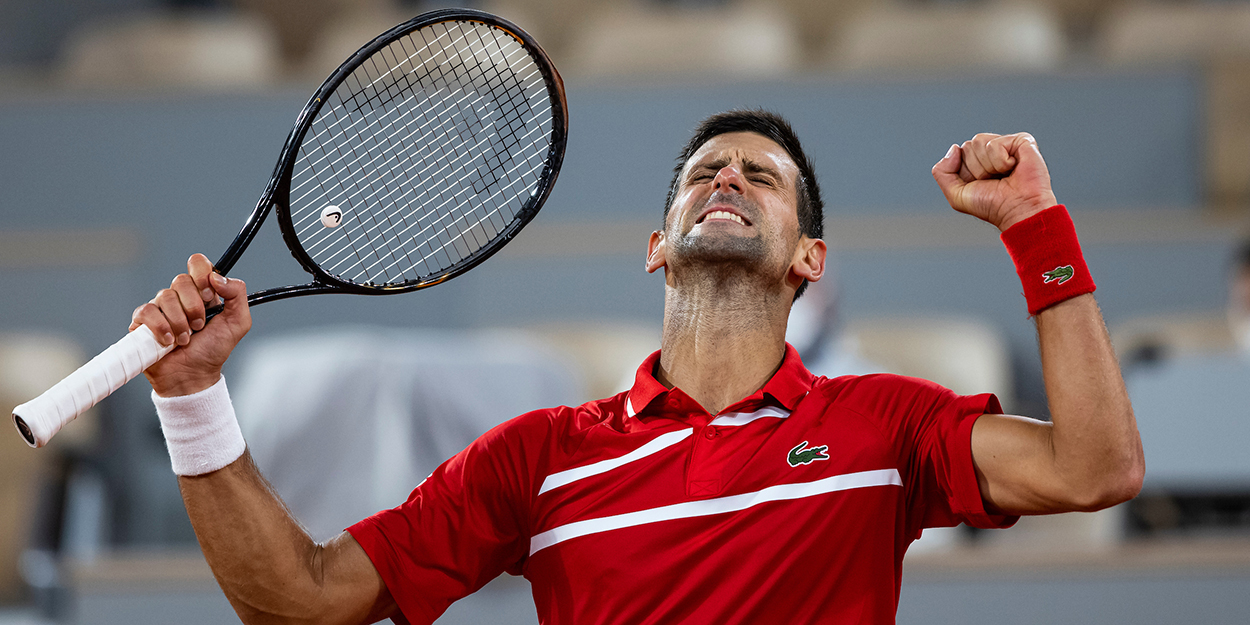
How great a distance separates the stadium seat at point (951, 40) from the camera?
5.80 meters

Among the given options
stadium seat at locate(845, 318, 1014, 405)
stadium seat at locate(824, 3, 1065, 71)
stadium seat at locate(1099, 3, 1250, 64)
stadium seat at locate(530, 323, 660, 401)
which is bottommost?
stadium seat at locate(845, 318, 1014, 405)

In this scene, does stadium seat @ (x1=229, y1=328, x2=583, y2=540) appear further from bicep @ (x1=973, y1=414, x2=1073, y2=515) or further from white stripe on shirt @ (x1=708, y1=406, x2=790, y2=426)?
bicep @ (x1=973, y1=414, x2=1073, y2=515)

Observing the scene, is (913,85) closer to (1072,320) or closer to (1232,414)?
(1232,414)

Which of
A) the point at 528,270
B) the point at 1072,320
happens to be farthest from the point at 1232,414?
the point at 528,270

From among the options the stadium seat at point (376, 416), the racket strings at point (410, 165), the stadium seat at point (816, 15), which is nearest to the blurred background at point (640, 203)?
the stadium seat at point (376, 416)

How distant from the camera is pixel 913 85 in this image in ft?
18.1

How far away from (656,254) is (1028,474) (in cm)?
70

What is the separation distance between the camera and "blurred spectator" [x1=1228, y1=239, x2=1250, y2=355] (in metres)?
4.60

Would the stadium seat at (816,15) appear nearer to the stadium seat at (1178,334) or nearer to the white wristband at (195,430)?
the stadium seat at (1178,334)

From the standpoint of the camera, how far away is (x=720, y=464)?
1839mm

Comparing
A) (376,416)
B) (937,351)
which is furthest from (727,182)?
(937,351)

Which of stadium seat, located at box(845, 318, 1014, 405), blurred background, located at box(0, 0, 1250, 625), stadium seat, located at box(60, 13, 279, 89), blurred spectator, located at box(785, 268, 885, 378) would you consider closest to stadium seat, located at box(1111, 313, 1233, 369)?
blurred background, located at box(0, 0, 1250, 625)

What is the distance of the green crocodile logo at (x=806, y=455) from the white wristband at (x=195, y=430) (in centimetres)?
76

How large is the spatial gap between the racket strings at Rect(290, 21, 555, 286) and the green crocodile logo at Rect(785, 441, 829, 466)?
556 mm
